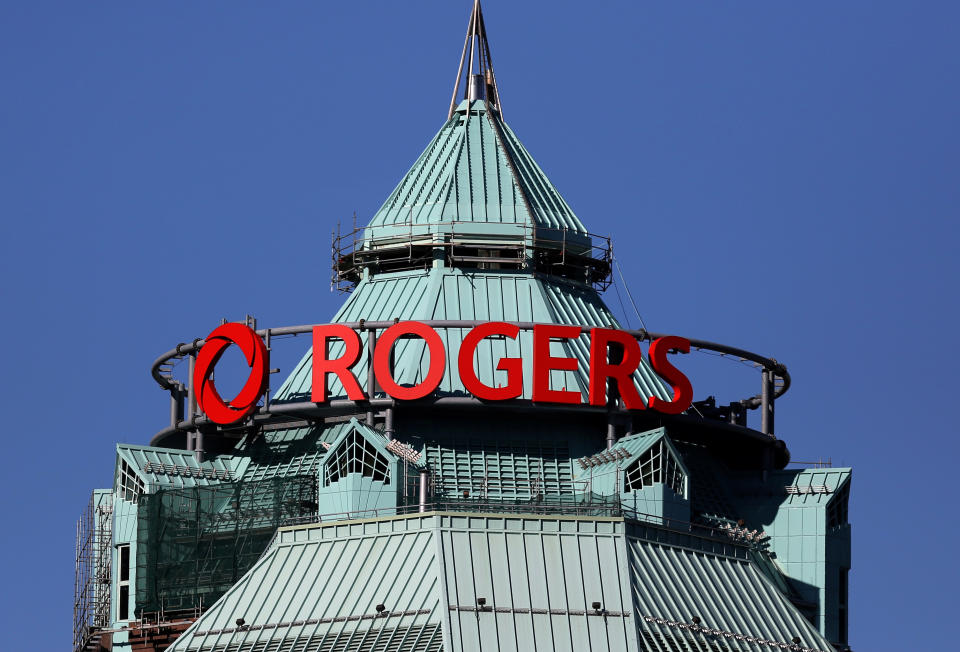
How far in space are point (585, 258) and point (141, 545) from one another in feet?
124

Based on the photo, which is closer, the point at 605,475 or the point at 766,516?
the point at 605,475

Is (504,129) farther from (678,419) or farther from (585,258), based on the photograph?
(678,419)

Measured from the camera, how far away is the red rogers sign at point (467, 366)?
172 m

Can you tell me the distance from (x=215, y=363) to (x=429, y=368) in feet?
46.8

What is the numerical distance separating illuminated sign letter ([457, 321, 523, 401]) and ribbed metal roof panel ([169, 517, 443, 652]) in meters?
13.1

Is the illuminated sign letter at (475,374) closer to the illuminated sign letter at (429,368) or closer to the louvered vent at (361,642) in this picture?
the illuminated sign letter at (429,368)

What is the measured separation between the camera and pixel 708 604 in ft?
538

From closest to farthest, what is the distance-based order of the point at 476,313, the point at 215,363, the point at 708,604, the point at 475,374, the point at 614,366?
the point at 708,604 → the point at 475,374 → the point at 614,366 → the point at 215,363 → the point at 476,313

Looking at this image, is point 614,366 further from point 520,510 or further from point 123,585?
point 123,585

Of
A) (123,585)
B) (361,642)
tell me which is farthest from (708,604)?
(123,585)

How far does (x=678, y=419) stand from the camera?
178m

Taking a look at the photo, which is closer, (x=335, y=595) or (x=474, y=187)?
(x=335, y=595)

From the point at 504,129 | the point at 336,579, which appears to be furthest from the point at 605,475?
the point at 504,129

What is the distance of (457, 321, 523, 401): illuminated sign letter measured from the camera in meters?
172
